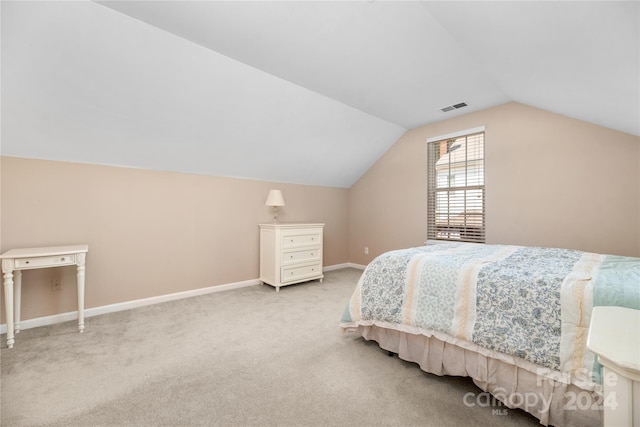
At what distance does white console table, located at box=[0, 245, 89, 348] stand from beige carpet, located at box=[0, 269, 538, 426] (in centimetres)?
18

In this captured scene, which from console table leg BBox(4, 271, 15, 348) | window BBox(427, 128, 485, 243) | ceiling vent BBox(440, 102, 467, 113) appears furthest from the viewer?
window BBox(427, 128, 485, 243)

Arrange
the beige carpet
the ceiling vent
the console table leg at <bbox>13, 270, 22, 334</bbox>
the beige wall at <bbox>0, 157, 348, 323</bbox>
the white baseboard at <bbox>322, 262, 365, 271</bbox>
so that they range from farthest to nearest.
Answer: the white baseboard at <bbox>322, 262, 365, 271</bbox> → the ceiling vent → the beige wall at <bbox>0, 157, 348, 323</bbox> → the console table leg at <bbox>13, 270, 22, 334</bbox> → the beige carpet

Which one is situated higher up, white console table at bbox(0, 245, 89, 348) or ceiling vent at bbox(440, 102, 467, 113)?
ceiling vent at bbox(440, 102, 467, 113)

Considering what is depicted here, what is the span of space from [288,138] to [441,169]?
221 cm

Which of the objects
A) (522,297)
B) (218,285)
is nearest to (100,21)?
(218,285)

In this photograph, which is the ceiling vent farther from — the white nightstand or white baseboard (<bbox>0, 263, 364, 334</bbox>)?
white baseboard (<bbox>0, 263, 364, 334</bbox>)

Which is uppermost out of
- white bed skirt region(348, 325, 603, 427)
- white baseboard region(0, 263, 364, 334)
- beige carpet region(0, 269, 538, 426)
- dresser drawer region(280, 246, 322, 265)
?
dresser drawer region(280, 246, 322, 265)

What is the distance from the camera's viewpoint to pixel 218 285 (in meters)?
3.57

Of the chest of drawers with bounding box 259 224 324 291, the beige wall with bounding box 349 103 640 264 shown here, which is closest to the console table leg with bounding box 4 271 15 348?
the chest of drawers with bounding box 259 224 324 291

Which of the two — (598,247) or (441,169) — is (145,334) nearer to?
(441,169)

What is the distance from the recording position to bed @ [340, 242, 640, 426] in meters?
1.26

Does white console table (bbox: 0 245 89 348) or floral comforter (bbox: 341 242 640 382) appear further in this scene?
white console table (bbox: 0 245 89 348)

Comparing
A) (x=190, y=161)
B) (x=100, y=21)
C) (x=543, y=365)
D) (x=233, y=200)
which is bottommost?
(x=543, y=365)

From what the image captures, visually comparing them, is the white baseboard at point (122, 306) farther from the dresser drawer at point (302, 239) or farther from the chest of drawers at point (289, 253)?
the dresser drawer at point (302, 239)
